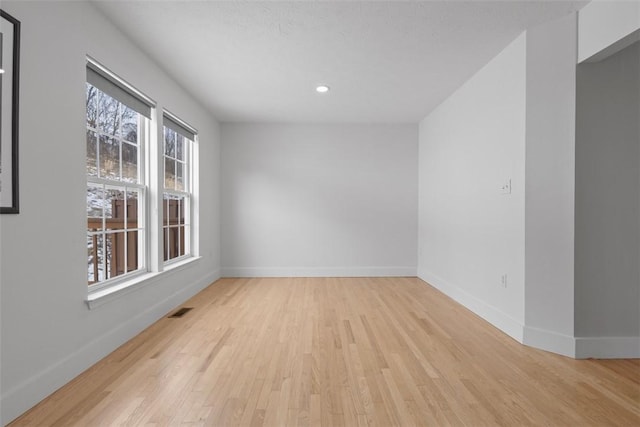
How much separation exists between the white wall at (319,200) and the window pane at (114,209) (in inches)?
104

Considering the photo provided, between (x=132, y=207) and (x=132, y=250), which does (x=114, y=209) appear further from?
(x=132, y=250)

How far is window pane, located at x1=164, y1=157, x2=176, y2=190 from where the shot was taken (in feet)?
12.7

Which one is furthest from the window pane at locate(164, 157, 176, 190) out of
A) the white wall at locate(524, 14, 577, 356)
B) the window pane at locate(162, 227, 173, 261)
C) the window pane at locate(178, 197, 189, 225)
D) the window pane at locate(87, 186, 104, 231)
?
the white wall at locate(524, 14, 577, 356)

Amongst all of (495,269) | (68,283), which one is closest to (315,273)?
(495,269)

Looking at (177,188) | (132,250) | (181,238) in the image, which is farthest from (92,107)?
(181,238)

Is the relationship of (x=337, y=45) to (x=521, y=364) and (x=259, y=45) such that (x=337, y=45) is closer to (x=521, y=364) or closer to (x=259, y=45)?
(x=259, y=45)

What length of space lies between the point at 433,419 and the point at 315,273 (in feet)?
12.9

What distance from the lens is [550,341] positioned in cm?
259

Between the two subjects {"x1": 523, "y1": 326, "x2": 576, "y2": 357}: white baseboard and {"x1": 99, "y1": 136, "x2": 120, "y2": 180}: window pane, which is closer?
{"x1": 523, "y1": 326, "x2": 576, "y2": 357}: white baseboard

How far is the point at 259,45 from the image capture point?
2930 mm

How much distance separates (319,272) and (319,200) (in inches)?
49.6

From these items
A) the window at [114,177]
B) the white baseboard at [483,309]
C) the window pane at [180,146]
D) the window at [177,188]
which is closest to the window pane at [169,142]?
the window at [177,188]

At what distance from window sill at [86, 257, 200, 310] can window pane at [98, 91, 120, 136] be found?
4.30ft

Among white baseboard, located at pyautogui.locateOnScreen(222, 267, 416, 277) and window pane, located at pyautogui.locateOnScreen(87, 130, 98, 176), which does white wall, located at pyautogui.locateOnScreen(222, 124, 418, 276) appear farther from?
window pane, located at pyautogui.locateOnScreen(87, 130, 98, 176)
